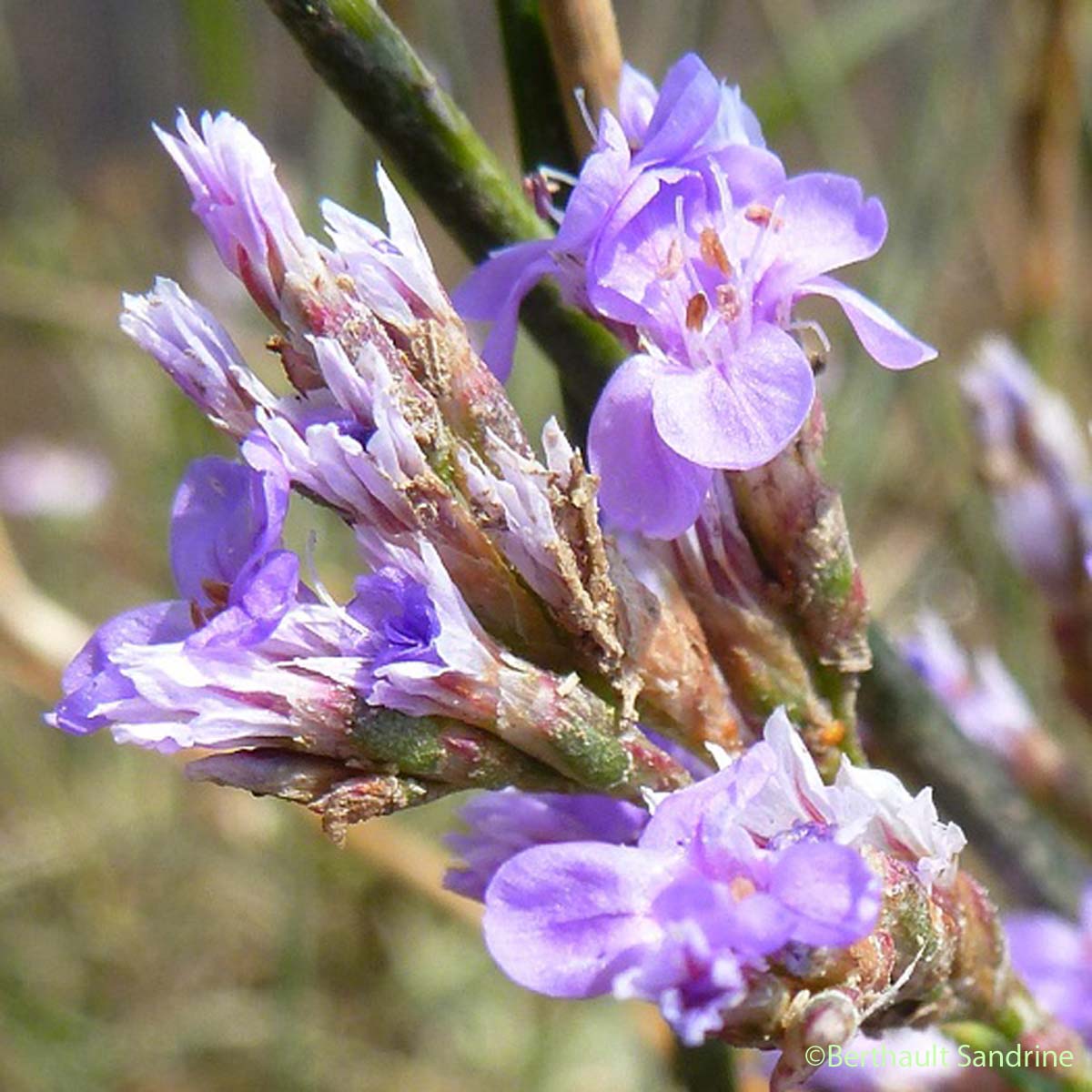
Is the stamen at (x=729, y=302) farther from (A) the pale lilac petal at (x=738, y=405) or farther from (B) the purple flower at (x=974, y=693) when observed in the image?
(B) the purple flower at (x=974, y=693)

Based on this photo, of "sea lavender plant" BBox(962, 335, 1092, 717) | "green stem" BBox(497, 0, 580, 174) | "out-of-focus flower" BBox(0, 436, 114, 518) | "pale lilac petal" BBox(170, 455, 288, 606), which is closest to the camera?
"pale lilac petal" BBox(170, 455, 288, 606)

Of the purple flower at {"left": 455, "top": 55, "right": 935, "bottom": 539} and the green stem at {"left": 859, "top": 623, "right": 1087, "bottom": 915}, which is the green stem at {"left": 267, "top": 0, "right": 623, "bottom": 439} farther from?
the green stem at {"left": 859, "top": 623, "right": 1087, "bottom": 915}

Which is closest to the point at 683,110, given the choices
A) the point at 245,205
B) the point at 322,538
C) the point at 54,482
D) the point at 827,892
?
the point at 245,205

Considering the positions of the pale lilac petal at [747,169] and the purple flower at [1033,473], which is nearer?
the pale lilac petal at [747,169]

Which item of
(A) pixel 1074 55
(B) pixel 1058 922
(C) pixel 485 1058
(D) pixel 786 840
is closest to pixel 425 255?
(D) pixel 786 840

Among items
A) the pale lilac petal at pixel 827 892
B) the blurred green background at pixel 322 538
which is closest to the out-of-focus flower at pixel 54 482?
the blurred green background at pixel 322 538

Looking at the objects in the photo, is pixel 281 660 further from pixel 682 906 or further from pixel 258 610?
pixel 682 906

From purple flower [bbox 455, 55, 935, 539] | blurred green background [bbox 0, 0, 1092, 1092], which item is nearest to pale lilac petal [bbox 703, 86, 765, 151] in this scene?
purple flower [bbox 455, 55, 935, 539]
